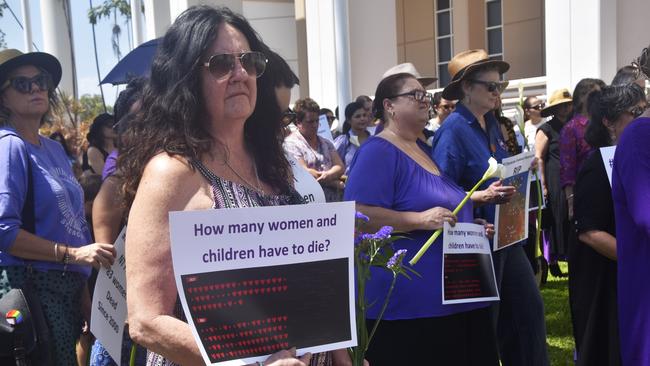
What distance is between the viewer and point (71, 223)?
3.97 m

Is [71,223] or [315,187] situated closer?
[315,187]

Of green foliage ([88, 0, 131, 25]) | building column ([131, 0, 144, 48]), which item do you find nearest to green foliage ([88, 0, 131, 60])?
green foliage ([88, 0, 131, 25])

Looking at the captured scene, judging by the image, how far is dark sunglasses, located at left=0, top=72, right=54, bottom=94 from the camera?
13.3 ft

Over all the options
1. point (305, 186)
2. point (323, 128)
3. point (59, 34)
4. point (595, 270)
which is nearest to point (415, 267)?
point (595, 270)

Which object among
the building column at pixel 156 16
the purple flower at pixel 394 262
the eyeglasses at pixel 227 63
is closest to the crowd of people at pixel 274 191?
the eyeglasses at pixel 227 63

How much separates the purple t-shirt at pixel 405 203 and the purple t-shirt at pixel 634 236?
42.7 inches

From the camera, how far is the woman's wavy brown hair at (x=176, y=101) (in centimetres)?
232

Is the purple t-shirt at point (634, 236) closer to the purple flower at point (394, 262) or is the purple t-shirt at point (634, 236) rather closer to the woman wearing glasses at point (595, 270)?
the woman wearing glasses at point (595, 270)

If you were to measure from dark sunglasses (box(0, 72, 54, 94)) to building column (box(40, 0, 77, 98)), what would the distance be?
3028cm

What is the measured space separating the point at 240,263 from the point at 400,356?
2262 millimetres

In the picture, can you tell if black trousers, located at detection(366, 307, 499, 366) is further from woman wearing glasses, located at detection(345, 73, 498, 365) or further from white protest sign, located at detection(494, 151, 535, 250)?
white protest sign, located at detection(494, 151, 535, 250)

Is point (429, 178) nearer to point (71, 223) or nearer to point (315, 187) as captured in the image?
point (315, 187)

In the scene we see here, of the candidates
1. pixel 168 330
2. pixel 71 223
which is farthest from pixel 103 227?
pixel 168 330

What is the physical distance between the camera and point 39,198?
385 centimetres
